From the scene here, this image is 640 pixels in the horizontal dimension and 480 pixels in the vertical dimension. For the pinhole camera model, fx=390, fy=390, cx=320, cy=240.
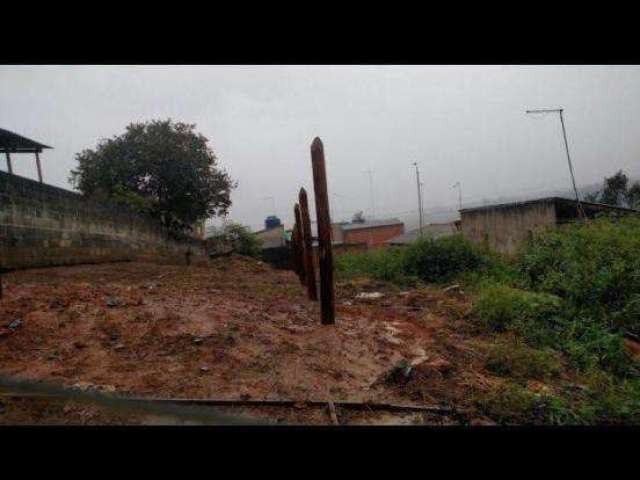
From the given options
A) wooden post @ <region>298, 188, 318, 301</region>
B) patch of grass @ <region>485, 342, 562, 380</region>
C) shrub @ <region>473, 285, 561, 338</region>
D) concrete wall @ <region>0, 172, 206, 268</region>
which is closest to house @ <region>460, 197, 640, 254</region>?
shrub @ <region>473, 285, 561, 338</region>

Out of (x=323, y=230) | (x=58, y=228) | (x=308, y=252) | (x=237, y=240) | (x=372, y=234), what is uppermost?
(x=372, y=234)

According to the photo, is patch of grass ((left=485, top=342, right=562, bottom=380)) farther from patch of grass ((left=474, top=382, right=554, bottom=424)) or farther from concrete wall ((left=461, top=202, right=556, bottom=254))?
concrete wall ((left=461, top=202, right=556, bottom=254))

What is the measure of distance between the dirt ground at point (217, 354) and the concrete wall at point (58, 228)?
52.9 inches

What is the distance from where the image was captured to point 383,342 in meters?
4.41

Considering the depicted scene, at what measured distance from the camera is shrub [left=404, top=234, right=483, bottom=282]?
35.5ft

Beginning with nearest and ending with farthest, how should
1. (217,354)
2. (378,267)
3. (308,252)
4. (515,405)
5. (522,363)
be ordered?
1. (515,405)
2. (217,354)
3. (522,363)
4. (308,252)
5. (378,267)

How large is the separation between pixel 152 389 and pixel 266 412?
36.7 inches

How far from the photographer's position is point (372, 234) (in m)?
38.2

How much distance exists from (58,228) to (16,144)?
489cm

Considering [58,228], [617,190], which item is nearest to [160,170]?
[58,228]

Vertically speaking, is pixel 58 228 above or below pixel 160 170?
below

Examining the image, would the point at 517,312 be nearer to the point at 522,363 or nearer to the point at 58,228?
the point at 522,363

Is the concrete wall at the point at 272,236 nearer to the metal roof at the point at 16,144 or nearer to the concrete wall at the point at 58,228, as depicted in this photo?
the concrete wall at the point at 58,228
